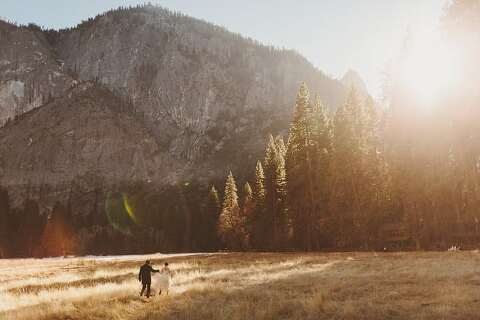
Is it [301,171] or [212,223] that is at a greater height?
[301,171]

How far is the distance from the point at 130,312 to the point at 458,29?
23501 millimetres

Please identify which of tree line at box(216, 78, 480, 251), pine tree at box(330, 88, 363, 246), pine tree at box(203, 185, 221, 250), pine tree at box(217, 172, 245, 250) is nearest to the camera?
tree line at box(216, 78, 480, 251)

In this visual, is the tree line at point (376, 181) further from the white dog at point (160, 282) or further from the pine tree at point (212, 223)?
the pine tree at point (212, 223)

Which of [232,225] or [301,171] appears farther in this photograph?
[232,225]

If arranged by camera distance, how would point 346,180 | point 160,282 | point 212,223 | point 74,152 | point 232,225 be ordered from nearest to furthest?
point 160,282
point 346,180
point 232,225
point 212,223
point 74,152

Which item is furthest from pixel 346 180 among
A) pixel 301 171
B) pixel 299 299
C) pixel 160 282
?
pixel 299 299

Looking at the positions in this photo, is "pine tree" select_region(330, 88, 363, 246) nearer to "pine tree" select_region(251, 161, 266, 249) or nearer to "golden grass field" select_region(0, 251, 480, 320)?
"pine tree" select_region(251, 161, 266, 249)

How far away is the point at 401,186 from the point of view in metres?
41.1

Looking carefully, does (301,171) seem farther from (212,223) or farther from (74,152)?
(74,152)

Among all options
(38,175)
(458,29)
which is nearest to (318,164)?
(458,29)

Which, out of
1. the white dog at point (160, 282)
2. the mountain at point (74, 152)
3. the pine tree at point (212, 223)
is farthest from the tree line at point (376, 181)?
the mountain at point (74, 152)

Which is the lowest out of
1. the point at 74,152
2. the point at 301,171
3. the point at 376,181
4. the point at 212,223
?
the point at 212,223

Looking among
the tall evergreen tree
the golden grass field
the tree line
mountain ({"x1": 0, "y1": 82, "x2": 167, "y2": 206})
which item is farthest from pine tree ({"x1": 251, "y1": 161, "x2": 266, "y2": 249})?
mountain ({"x1": 0, "y1": 82, "x2": 167, "y2": 206})

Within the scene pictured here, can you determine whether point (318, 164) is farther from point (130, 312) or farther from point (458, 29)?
point (130, 312)
